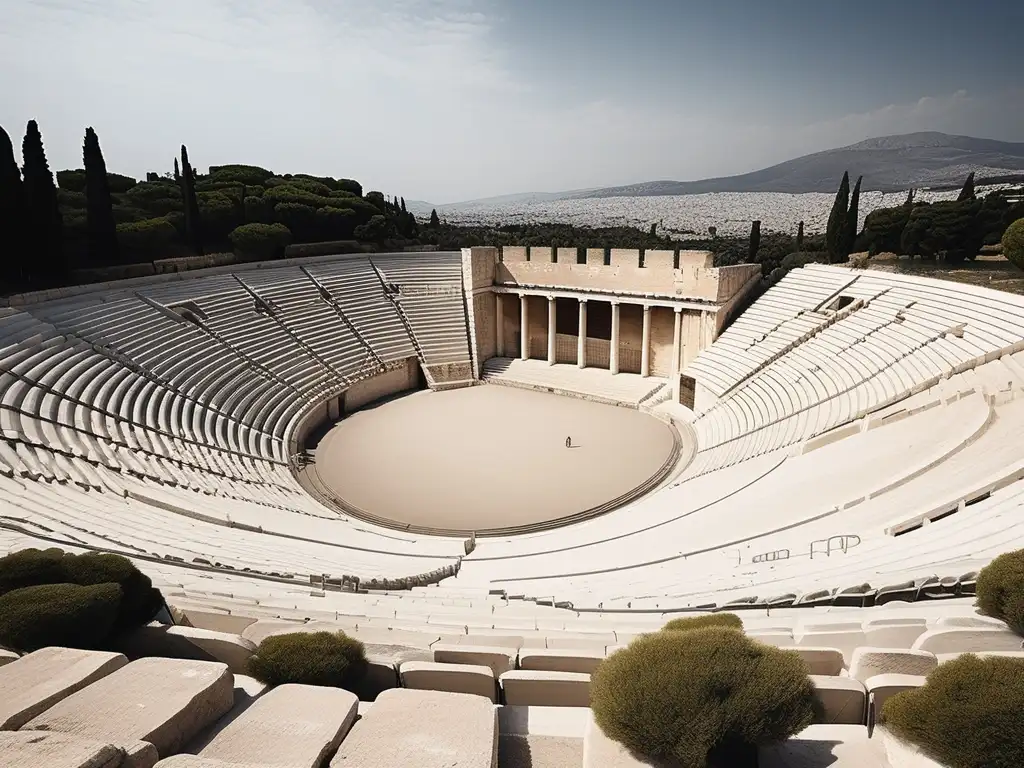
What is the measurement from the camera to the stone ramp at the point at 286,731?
429cm

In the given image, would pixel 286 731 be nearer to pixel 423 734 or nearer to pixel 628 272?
pixel 423 734

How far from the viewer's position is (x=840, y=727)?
5223mm

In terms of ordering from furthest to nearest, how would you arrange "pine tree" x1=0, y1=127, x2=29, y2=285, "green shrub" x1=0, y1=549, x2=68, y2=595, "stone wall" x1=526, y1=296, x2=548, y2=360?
"stone wall" x1=526, y1=296, x2=548, y2=360 → "pine tree" x1=0, y1=127, x2=29, y2=285 → "green shrub" x1=0, y1=549, x2=68, y2=595

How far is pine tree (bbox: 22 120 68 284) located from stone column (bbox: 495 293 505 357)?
20599 mm

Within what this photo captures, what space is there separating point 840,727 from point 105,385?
21.3 m

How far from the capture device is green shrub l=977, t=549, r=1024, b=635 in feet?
20.1

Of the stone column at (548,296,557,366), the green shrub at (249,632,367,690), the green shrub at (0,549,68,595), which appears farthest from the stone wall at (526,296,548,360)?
the green shrub at (249,632,367,690)

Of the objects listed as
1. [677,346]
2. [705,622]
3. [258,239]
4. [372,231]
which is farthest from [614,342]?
[705,622]

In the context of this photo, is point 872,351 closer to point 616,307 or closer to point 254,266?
point 616,307

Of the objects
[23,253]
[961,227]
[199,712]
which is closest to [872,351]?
[961,227]

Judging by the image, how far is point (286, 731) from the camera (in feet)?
15.1

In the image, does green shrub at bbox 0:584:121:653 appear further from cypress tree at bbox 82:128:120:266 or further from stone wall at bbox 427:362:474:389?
cypress tree at bbox 82:128:120:266

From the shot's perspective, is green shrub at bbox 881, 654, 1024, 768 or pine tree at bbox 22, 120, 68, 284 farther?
pine tree at bbox 22, 120, 68, 284

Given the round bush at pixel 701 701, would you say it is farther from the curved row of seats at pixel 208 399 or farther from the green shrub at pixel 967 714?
the curved row of seats at pixel 208 399
